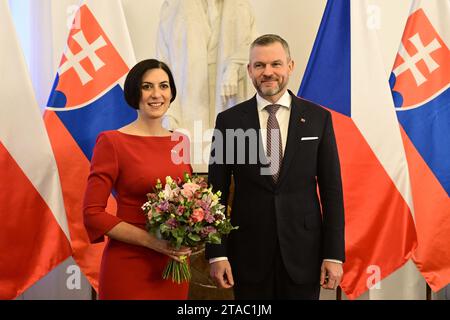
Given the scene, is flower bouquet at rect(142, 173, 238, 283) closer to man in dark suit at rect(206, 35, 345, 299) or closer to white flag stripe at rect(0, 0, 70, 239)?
man in dark suit at rect(206, 35, 345, 299)

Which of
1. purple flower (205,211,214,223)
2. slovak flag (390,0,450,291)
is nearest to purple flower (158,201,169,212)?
purple flower (205,211,214,223)

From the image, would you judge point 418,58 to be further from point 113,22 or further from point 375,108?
point 113,22

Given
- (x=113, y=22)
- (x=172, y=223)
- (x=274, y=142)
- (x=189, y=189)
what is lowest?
(x=172, y=223)

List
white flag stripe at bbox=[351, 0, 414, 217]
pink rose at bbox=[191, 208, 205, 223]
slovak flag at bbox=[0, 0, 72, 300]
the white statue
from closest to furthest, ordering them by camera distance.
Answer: pink rose at bbox=[191, 208, 205, 223] < slovak flag at bbox=[0, 0, 72, 300] < white flag stripe at bbox=[351, 0, 414, 217] < the white statue

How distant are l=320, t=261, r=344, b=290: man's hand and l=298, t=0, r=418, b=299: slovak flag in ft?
4.44

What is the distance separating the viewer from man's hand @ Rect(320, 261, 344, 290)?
2346 mm

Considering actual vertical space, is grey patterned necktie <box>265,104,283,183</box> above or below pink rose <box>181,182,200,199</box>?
above

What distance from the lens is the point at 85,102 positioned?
368 cm

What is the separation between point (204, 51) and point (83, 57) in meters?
0.83

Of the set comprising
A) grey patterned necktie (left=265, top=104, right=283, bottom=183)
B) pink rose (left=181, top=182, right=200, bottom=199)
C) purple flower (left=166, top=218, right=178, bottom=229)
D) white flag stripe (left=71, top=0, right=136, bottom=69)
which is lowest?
purple flower (left=166, top=218, right=178, bottom=229)

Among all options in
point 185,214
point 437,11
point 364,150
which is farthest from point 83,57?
point 437,11

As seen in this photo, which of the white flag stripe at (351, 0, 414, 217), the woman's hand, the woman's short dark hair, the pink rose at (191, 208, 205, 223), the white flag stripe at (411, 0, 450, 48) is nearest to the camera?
the pink rose at (191, 208, 205, 223)

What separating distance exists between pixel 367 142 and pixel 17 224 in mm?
2164

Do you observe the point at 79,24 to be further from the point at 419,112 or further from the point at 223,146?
the point at 419,112
